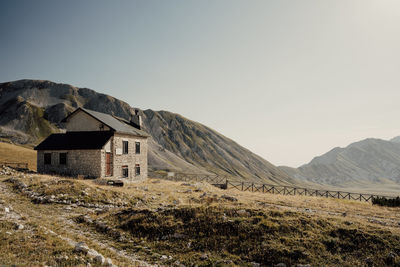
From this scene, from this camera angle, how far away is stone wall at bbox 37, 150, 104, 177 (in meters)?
28.7

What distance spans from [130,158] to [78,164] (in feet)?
22.4

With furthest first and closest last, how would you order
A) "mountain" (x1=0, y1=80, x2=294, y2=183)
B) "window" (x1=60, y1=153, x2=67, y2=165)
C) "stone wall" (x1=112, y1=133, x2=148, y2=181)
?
1. "mountain" (x1=0, y1=80, x2=294, y2=183)
2. "stone wall" (x1=112, y1=133, x2=148, y2=181)
3. "window" (x1=60, y1=153, x2=67, y2=165)

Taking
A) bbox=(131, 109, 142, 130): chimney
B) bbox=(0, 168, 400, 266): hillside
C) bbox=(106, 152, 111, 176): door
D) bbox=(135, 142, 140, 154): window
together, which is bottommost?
bbox=(0, 168, 400, 266): hillside

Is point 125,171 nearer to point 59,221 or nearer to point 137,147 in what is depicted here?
point 137,147

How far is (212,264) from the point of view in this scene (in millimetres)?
8227

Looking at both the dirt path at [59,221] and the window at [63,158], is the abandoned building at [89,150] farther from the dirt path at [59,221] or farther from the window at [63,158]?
the dirt path at [59,221]

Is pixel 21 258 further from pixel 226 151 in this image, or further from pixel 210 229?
pixel 226 151

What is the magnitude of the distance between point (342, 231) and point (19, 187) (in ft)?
75.3

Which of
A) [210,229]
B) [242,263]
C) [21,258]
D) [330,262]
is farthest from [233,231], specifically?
[21,258]

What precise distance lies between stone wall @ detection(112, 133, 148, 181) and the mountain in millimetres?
78022

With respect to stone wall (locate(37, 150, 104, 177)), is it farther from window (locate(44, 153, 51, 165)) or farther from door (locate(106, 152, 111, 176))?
door (locate(106, 152, 111, 176))

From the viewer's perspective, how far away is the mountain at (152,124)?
121 metres

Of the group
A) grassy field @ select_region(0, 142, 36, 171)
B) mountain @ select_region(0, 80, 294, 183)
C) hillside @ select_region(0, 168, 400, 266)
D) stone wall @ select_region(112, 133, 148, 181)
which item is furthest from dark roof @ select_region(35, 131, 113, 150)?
mountain @ select_region(0, 80, 294, 183)

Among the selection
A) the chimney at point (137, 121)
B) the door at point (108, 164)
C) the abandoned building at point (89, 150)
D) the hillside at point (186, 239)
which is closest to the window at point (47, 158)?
the abandoned building at point (89, 150)
